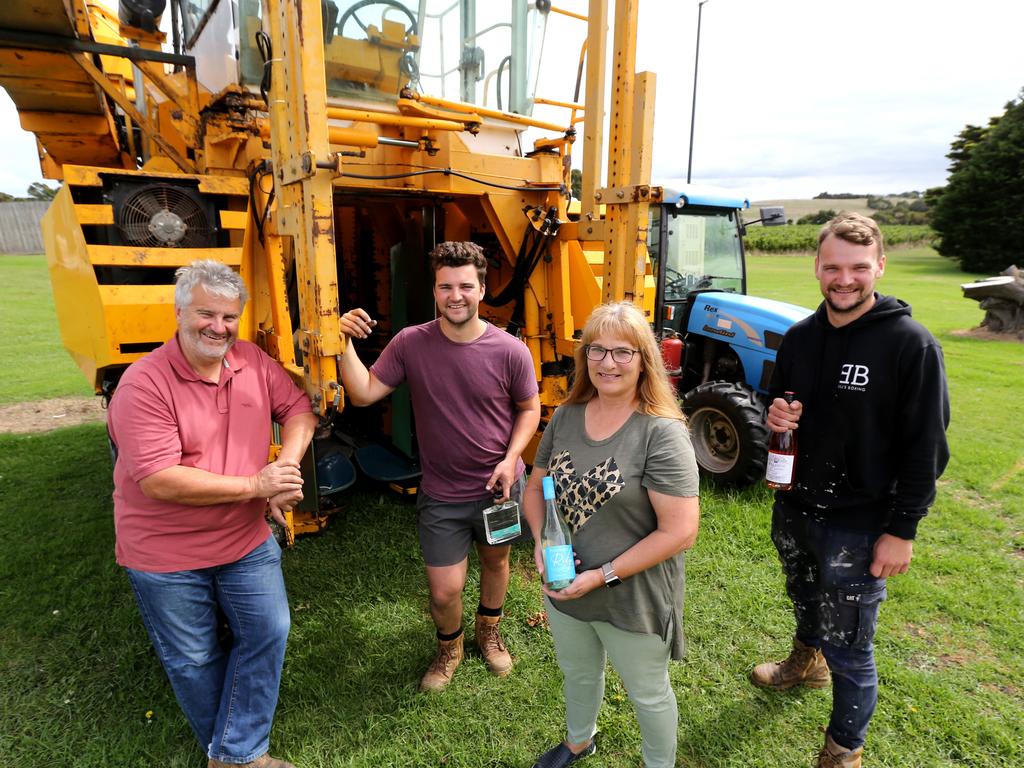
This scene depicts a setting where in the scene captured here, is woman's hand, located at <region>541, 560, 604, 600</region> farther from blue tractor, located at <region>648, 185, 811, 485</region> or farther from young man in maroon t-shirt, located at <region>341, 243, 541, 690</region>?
blue tractor, located at <region>648, 185, 811, 485</region>

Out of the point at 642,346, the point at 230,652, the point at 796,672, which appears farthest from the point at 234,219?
the point at 796,672

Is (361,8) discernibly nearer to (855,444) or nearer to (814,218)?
(855,444)

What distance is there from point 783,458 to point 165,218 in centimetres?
271

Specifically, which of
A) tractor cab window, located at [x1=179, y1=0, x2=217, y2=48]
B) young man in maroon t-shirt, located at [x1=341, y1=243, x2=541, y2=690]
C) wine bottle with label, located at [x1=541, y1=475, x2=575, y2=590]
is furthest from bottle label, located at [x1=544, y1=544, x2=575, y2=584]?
tractor cab window, located at [x1=179, y1=0, x2=217, y2=48]

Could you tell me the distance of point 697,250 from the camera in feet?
19.9

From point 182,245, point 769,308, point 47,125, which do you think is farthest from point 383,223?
point 769,308

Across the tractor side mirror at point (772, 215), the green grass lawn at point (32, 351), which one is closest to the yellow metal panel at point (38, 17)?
the tractor side mirror at point (772, 215)

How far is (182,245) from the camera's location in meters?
2.73

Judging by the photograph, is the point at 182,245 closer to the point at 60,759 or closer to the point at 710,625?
the point at 60,759

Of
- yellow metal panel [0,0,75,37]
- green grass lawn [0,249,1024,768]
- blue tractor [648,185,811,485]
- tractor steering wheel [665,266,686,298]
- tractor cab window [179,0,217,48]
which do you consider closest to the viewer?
green grass lawn [0,249,1024,768]

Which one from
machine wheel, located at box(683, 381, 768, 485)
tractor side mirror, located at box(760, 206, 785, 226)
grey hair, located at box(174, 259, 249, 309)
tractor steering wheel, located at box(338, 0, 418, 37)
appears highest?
tractor steering wheel, located at box(338, 0, 418, 37)

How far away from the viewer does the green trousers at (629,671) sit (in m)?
1.96

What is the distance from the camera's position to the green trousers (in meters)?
1.96

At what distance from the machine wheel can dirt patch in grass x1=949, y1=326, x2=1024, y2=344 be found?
1086 cm
